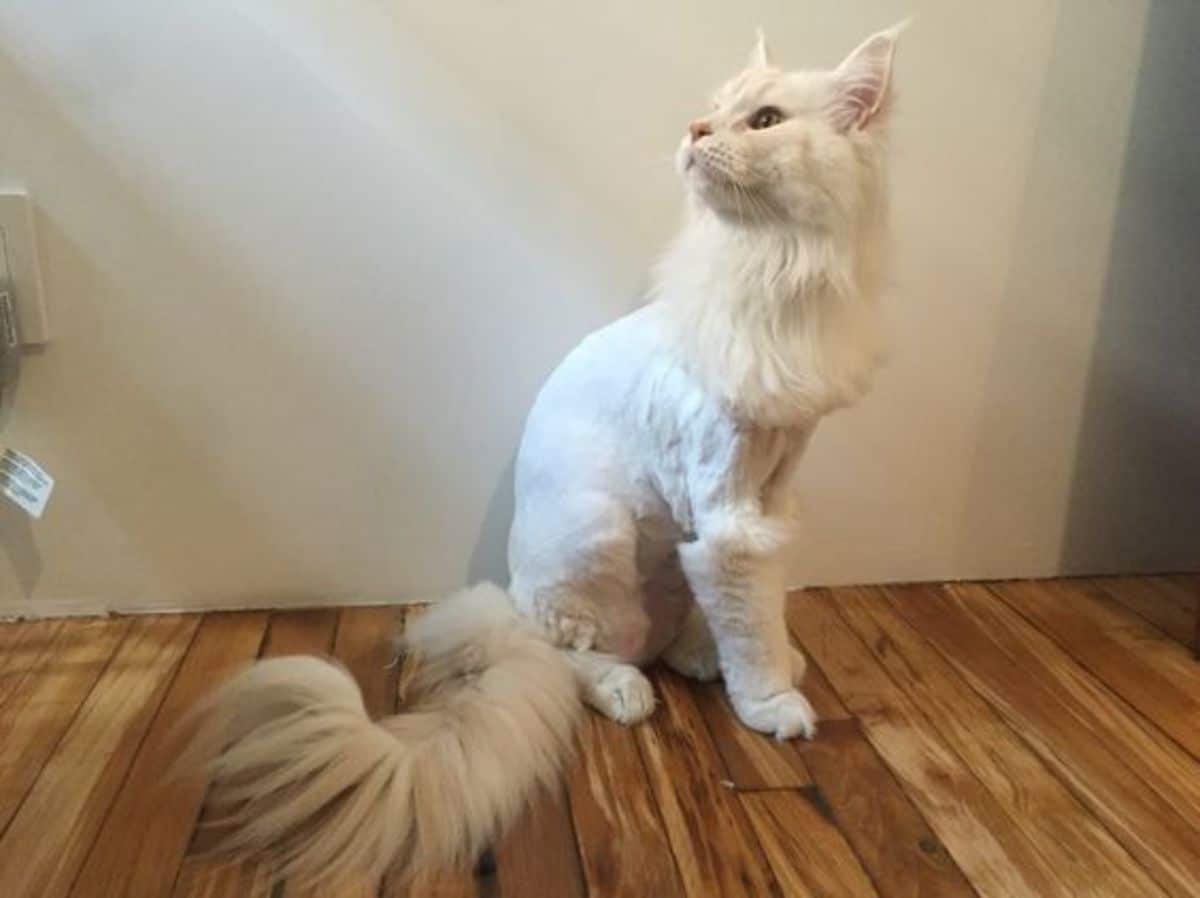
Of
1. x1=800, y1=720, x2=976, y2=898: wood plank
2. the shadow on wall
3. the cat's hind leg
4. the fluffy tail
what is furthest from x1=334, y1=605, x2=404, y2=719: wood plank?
the shadow on wall

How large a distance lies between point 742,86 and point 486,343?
468 millimetres

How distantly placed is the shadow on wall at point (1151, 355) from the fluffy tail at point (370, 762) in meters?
0.87

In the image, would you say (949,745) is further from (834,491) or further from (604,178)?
(604,178)

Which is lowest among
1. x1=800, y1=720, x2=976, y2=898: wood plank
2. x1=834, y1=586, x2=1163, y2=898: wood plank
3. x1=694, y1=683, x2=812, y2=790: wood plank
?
x1=834, y1=586, x2=1163, y2=898: wood plank

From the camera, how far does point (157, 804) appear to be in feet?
3.25

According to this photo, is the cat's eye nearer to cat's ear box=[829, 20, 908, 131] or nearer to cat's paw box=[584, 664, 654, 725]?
cat's ear box=[829, 20, 908, 131]

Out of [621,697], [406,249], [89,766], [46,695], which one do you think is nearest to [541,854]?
[621,697]

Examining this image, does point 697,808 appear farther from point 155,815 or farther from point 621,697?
point 155,815

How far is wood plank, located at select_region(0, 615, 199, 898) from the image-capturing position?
2.98ft

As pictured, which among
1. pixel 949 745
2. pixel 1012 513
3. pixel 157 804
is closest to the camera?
pixel 157 804

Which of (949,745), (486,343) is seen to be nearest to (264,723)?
(486,343)

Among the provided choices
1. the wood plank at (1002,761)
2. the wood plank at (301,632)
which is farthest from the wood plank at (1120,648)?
the wood plank at (301,632)

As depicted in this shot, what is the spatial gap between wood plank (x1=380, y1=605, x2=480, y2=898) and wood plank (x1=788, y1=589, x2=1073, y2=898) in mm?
436

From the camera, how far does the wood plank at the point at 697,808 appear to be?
92 cm
